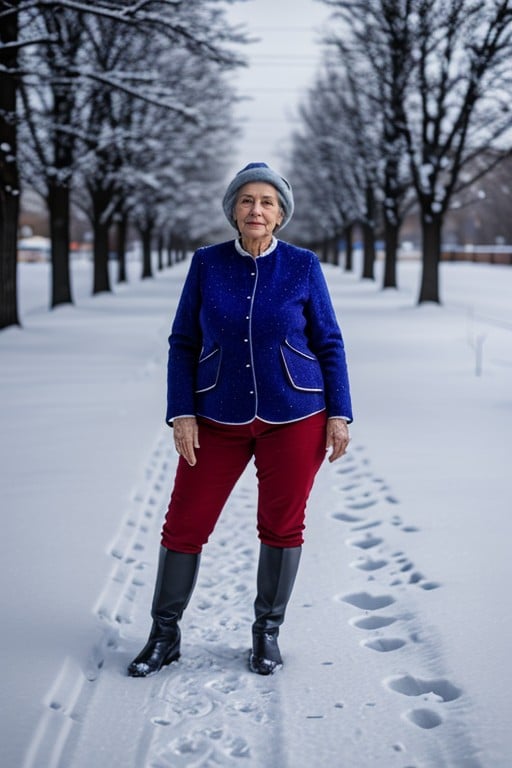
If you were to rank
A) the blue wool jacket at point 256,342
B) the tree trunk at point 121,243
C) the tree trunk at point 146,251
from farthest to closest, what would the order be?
the tree trunk at point 146,251, the tree trunk at point 121,243, the blue wool jacket at point 256,342

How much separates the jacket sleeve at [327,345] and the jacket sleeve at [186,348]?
0.40m

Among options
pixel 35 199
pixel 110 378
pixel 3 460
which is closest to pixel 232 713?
pixel 3 460

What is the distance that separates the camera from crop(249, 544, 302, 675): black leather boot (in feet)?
10.3

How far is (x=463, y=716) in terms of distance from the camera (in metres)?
2.78

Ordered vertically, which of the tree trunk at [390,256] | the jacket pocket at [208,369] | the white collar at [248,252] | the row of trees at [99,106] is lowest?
the jacket pocket at [208,369]

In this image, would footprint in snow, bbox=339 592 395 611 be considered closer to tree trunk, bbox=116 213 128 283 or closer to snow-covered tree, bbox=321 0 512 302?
snow-covered tree, bbox=321 0 512 302

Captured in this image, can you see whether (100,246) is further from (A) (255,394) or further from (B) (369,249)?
(A) (255,394)

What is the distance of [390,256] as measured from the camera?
30.0m

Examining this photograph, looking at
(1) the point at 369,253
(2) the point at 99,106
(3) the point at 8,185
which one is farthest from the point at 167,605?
(1) the point at 369,253

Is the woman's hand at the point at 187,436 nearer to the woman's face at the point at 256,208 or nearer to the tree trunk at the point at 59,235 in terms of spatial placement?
the woman's face at the point at 256,208

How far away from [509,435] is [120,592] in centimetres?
421

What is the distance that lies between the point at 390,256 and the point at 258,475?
2773 centimetres

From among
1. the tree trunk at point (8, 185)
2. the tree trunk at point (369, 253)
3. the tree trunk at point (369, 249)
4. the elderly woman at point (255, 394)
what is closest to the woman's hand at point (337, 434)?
the elderly woman at point (255, 394)

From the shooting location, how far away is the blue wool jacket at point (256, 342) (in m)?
2.99
